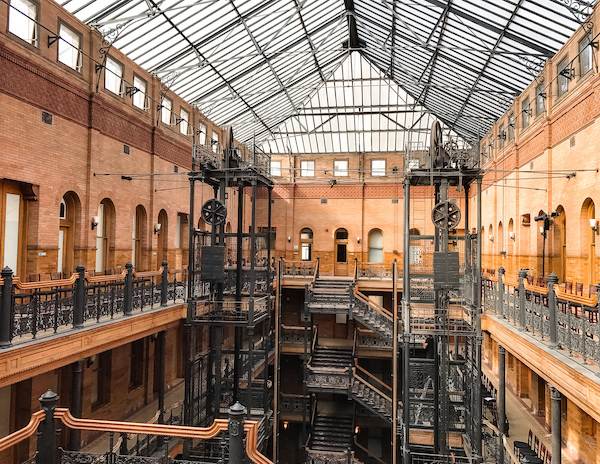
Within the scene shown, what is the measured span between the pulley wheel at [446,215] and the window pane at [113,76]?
11.2 meters

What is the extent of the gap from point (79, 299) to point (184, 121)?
13562 mm

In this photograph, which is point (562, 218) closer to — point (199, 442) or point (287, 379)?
point (199, 442)

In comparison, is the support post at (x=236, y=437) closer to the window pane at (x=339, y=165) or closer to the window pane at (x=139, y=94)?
the window pane at (x=139, y=94)

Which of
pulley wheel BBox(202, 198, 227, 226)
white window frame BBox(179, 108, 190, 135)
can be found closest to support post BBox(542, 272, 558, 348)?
pulley wheel BBox(202, 198, 227, 226)

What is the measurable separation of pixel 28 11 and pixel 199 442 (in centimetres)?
1313

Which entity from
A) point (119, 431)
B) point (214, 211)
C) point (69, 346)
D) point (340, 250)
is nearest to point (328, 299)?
point (214, 211)

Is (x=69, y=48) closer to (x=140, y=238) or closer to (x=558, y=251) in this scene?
(x=140, y=238)

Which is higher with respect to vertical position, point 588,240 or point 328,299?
point 588,240

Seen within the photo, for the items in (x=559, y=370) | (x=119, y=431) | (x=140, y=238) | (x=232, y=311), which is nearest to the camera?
(x=119, y=431)

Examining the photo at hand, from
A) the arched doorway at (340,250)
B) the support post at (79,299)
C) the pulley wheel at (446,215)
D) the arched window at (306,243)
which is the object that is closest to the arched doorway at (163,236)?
the support post at (79,299)

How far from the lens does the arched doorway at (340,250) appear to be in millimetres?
31047

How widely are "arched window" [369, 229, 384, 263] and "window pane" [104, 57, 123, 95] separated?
19.5 meters

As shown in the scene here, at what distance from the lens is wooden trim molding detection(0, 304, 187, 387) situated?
26.7 ft

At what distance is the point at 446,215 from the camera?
12.9 metres
